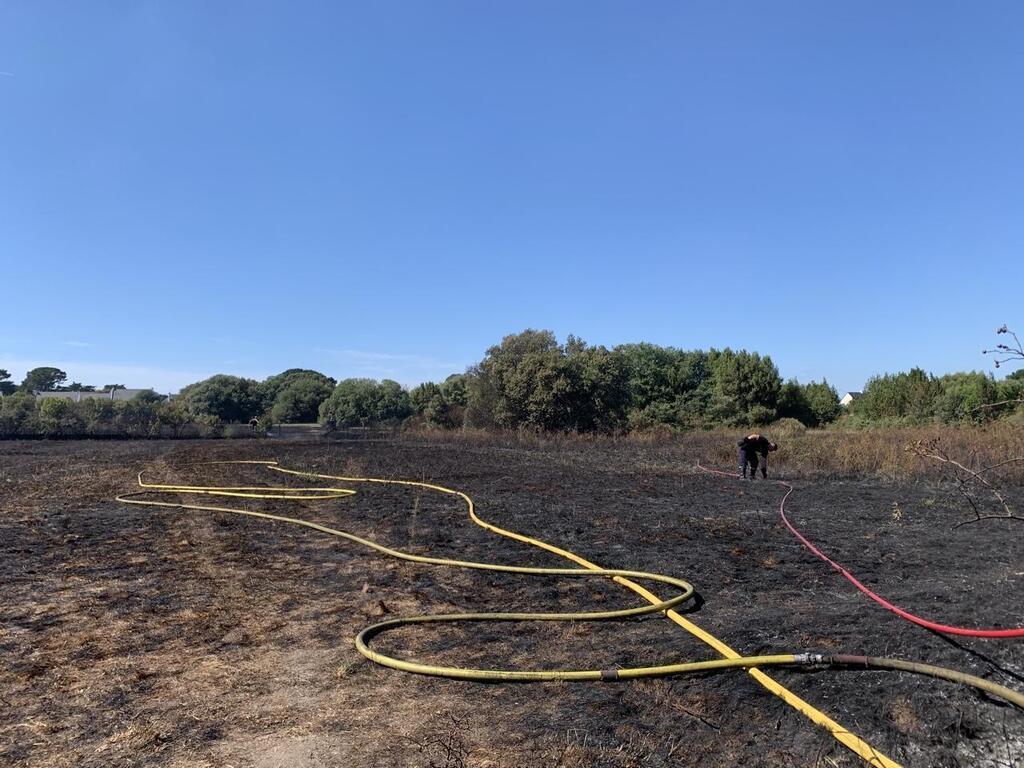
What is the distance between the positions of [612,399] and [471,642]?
29650mm

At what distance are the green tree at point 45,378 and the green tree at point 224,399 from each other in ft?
196

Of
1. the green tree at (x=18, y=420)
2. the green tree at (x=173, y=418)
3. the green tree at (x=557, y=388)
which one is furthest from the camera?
the green tree at (x=173, y=418)

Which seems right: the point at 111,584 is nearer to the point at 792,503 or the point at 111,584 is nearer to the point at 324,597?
the point at 324,597

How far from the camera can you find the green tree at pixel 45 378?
346 ft

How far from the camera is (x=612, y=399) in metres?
33.4

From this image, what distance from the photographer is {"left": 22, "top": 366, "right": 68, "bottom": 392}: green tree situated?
10539 centimetres

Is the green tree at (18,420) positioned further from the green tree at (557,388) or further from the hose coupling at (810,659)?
the hose coupling at (810,659)

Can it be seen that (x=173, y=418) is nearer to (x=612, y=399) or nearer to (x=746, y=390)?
(x=612, y=399)

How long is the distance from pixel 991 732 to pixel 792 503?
7.73 metres

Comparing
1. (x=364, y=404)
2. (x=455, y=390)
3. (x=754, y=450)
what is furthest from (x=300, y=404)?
(x=754, y=450)

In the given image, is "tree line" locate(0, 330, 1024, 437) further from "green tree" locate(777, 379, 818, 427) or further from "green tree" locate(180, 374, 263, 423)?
"green tree" locate(180, 374, 263, 423)

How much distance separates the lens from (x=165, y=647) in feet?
13.6

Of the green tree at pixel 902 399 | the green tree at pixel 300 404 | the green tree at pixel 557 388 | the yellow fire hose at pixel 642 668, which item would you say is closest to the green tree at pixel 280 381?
the green tree at pixel 300 404

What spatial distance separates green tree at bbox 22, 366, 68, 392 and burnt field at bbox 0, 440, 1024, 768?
117967 mm
